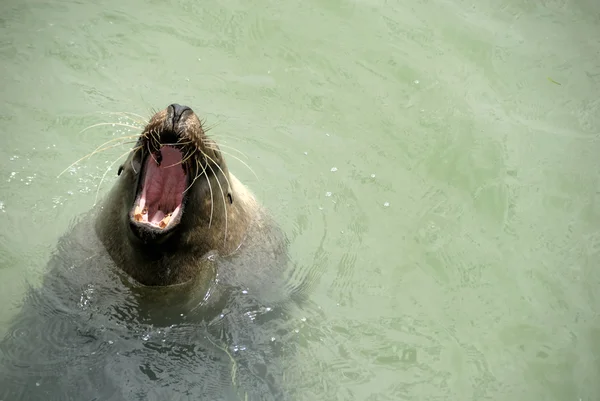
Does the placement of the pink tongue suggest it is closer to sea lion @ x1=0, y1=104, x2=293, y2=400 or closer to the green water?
sea lion @ x1=0, y1=104, x2=293, y2=400

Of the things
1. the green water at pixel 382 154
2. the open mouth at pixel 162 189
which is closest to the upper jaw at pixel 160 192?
the open mouth at pixel 162 189

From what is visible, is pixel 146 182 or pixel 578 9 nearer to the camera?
pixel 146 182

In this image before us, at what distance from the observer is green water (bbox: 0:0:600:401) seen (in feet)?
17.2

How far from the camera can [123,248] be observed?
436cm

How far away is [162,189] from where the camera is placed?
14.4 ft

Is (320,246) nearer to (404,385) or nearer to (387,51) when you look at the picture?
(404,385)

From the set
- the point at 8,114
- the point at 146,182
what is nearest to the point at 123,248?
the point at 146,182

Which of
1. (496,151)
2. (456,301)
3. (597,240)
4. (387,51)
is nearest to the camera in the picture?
(456,301)

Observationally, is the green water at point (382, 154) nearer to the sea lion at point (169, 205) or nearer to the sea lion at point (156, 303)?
the sea lion at point (156, 303)

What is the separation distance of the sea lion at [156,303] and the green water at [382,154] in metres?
0.35

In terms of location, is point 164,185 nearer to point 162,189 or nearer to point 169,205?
point 162,189

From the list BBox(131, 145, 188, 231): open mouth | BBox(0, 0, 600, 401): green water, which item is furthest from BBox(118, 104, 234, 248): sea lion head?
BBox(0, 0, 600, 401): green water

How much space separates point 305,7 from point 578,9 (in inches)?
130

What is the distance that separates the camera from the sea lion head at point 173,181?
4.00 meters
